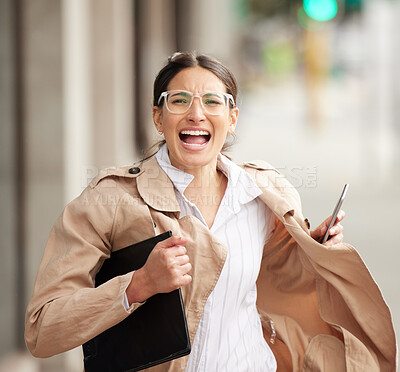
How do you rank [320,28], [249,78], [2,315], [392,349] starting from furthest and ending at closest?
[249,78] → [320,28] → [2,315] → [392,349]

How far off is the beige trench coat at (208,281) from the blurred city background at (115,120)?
1.66ft

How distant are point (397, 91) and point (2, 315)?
1571 centimetres

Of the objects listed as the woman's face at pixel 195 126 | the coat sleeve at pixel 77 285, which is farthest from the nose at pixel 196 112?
the coat sleeve at pixel 77 285

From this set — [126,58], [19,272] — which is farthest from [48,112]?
[126,58]

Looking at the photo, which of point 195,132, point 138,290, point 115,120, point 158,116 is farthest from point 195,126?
point 115,120

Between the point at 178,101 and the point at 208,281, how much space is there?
0.61 metres

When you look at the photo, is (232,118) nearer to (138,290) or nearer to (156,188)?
(156,188)

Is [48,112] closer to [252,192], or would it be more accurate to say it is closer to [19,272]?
[19,272]

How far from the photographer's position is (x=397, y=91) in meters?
19.1

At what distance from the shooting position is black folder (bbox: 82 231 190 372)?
2.34 m

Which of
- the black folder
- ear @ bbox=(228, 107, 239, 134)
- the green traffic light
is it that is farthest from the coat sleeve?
the green traffic light

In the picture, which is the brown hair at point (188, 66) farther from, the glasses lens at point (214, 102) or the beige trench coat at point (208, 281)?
the beige trench coat at point (208, 281)

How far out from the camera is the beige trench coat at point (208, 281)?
7.57 ft

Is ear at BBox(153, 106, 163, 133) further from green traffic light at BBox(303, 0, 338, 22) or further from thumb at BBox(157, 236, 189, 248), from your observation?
green traffic light at BBox(303, 0, 338, 22)
